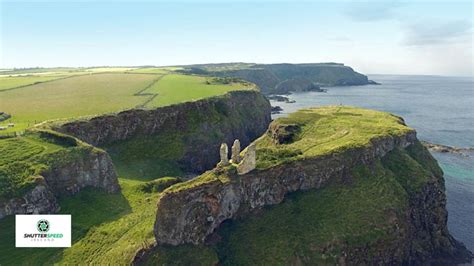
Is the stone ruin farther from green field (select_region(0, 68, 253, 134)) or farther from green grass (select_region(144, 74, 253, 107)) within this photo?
green grass (select_region(144, 74, 253, 107))

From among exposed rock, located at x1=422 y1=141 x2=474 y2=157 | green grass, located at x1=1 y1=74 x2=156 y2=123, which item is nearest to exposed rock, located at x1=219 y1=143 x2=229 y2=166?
green grass, located at x1=1 y1=74 x2=156 y2=123

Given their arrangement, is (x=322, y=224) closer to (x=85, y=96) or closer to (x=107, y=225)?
(x=107, y=225)

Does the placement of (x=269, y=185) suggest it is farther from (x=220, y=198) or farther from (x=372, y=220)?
(x=372, y=220)

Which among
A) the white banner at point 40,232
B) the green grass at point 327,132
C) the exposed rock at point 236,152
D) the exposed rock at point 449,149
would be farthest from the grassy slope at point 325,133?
the exposed rock at point 449,149

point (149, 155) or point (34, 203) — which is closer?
point (34, 203)

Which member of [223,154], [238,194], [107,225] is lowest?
[107,225]

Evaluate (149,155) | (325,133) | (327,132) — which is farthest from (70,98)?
(327,132)

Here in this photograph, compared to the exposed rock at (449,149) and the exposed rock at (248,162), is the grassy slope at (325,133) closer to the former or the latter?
the exposed rock at (248,162)

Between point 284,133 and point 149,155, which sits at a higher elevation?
point 284,133
